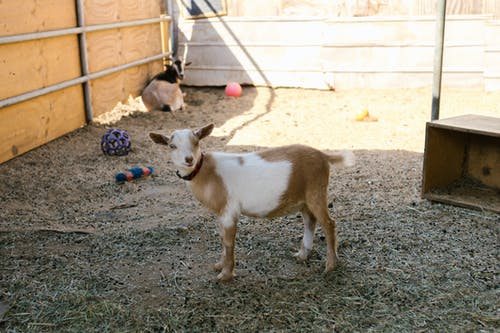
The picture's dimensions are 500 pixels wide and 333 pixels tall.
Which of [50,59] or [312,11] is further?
[312,11]

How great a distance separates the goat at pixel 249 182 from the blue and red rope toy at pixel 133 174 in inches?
103

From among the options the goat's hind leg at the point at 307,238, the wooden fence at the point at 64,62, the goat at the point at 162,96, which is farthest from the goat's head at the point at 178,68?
the goat's hind leg at the point at 307,238

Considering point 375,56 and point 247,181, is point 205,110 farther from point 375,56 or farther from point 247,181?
point 247,181

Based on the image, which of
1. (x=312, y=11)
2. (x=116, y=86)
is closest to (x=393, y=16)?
(x=312, y=11)

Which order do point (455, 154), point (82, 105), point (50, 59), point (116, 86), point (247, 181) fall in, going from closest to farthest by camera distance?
1. point (247, 181)
2. point (455, 154)
3. point (50, 59)
4. point (82, 105)
5. point (116, 86)

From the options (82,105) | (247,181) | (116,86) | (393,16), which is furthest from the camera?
(393,16)

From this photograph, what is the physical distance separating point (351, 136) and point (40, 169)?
3.81 meters

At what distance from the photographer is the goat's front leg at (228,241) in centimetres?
379

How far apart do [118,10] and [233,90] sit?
2.38m

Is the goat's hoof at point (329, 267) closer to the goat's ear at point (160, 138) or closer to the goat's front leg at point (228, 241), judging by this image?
the goat's front leg at point (228, 241)

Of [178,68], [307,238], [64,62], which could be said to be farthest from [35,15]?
[307,238]

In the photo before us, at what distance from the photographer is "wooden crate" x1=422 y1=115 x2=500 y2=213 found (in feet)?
17.0

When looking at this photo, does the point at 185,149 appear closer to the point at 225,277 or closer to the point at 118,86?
the point at 225,277

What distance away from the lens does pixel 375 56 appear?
416 inches
